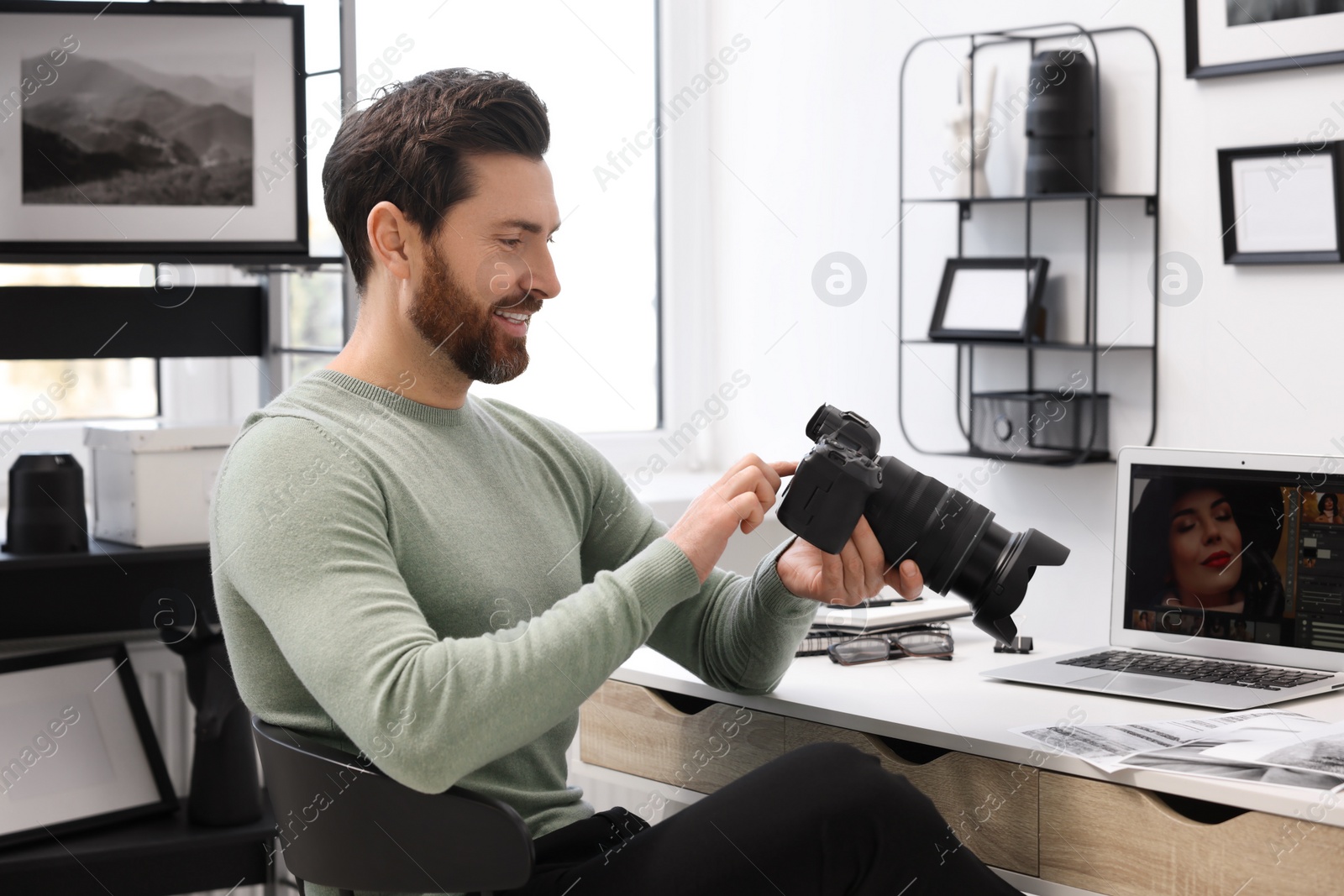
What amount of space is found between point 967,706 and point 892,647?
0.92 ft

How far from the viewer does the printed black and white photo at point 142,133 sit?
1949 mm

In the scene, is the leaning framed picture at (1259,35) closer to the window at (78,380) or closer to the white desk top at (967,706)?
the white desk top at (967,706)

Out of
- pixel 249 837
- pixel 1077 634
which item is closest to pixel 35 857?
pixel 249 837

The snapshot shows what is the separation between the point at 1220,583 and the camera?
5.29 ft

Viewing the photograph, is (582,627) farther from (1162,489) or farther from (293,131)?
(293,131)

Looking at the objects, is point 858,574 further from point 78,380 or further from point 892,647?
point 78,380

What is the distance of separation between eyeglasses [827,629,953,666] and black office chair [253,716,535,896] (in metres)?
0.65

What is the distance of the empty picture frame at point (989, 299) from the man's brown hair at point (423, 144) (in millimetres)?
1223

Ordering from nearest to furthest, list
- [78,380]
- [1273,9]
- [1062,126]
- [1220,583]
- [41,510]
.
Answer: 1. [1220,583]
2. [41,510]
3. [1273,9]
4. [1062,126]
5. [78,380]

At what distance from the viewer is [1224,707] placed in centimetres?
140

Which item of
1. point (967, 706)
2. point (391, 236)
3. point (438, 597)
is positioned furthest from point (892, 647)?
point (391, 236)

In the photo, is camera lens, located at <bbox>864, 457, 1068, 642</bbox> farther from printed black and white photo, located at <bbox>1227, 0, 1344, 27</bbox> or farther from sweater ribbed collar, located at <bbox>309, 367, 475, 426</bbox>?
printed black and white photo, located at <bbox>1227, 0, 1344, 27</bbox>

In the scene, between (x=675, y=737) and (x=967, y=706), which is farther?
(x=675, y=737)

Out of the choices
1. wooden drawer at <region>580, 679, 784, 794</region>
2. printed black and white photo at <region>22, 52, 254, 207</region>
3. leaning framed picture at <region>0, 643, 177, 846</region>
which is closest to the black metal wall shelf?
wooden drawer at <region>580, 679, 784, 794</region>
